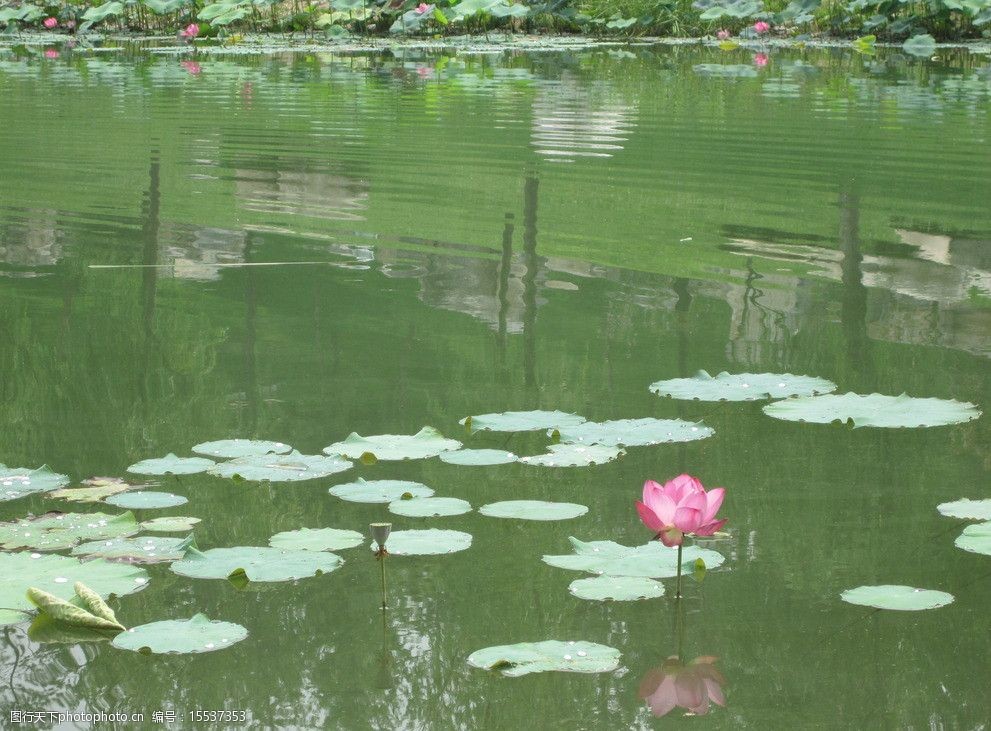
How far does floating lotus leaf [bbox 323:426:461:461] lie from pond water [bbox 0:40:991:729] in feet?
0.10

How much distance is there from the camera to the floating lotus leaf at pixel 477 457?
290cm

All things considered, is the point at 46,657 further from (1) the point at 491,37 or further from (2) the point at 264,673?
(1) the point at 491,37

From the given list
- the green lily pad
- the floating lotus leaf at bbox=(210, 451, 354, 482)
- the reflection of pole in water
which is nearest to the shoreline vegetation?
the reflection of pole in water

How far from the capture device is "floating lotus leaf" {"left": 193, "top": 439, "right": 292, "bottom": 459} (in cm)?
296

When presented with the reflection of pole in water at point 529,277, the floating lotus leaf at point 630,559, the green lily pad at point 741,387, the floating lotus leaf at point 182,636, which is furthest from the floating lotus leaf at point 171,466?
the green lily pad at point 741,387

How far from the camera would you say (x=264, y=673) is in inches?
77.5

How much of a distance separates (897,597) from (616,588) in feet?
1.47

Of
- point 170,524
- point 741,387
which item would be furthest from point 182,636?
point 741,387

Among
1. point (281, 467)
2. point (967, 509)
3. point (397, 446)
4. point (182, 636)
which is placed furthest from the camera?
point (397, 446)

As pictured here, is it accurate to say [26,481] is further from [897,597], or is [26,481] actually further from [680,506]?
[897,597]

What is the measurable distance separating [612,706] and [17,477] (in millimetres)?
1484

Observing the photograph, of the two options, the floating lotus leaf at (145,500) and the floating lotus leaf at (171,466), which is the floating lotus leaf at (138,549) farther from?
the floating lotus leaf at (171,466)

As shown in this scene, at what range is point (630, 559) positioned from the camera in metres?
2.34

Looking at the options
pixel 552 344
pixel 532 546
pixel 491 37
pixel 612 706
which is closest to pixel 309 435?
pixel 532 546
